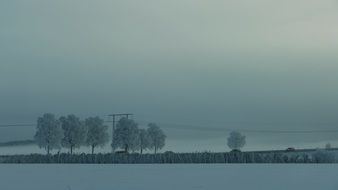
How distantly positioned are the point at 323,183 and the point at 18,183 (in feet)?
32.3

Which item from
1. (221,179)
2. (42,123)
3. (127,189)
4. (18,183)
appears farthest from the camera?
(42,123)

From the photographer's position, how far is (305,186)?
856 inches

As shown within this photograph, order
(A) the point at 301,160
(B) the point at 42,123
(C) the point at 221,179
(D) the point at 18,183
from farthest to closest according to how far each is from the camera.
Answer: (B) the point at 42,123 → (A) the point at 301,160 → (C) the point at 221,179 → (D) the point at 18,183

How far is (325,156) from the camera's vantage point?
54.5 metres

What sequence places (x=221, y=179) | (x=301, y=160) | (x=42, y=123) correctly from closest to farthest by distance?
(x=221, y=179), (x=301, y=160), (x=42, y=123)

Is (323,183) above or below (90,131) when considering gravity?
below

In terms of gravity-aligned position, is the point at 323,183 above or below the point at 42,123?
below

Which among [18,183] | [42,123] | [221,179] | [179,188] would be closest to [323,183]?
[221,179]

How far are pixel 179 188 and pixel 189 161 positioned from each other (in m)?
31.8

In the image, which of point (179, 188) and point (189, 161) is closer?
point (179, 188)

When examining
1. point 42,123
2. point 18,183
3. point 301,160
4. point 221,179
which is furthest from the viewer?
point 42,123

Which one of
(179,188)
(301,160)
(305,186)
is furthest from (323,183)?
(301,160)

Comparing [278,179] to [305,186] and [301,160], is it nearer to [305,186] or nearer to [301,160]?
[305,186]

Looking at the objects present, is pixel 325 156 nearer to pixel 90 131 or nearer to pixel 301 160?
pixel 301 160
